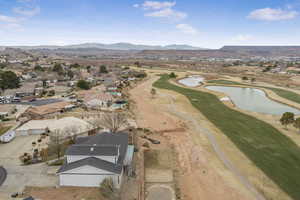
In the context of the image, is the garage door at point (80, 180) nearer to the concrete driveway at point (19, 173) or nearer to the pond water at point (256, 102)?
the concrete driveway at point (19, 173)

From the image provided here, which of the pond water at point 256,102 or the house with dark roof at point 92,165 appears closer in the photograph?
the house with dark roof at point 92,165

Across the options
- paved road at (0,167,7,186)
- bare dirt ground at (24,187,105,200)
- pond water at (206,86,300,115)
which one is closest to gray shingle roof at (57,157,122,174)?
bare dirt ground at (24,187,105,200)

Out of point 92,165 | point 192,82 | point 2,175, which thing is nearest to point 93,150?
point 92,165

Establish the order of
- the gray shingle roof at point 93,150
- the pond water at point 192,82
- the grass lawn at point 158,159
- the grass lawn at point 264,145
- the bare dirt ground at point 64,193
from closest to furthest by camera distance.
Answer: the bare dirt ground at point 64,193 < the gray shingle roof at point 93,150 < the grass lawn at point 264,145 < the grass lawn at point 158,159 < the pond water at point 192,82

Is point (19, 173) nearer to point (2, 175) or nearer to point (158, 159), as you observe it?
point (2, 175)

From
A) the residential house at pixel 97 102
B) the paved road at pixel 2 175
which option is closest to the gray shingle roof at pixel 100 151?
the paved road at pixel 2 175

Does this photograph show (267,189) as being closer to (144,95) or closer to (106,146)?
(106,146)

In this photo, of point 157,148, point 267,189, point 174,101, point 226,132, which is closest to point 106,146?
point 157,148
